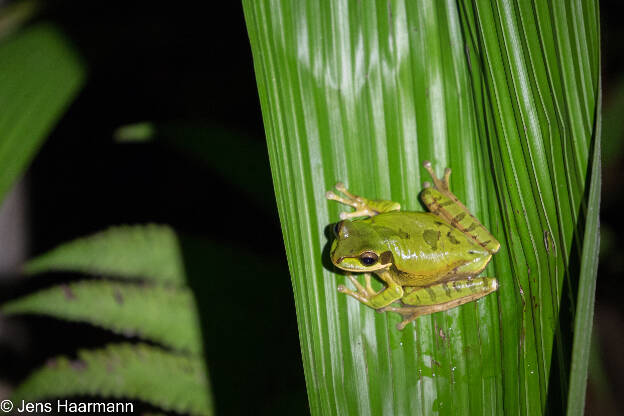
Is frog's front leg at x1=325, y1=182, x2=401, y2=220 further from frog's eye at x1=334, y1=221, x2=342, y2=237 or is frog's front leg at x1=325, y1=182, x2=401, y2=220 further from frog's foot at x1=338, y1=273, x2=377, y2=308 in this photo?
frog's foot at x1=338, y1=273, x2=377, y2=308

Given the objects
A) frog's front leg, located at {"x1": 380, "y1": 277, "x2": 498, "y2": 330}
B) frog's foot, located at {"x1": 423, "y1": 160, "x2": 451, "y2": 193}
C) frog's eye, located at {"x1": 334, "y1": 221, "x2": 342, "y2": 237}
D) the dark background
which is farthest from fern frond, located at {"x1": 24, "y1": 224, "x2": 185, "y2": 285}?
frog's foot, located at {"x1": 423, "y1": 160, "x2": 451, "y2": 193}

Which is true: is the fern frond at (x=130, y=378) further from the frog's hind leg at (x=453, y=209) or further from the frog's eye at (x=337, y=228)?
the frog's hind leg at (x=453, y=209)

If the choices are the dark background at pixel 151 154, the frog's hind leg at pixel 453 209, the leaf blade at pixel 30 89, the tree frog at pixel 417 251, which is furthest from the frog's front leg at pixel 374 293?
the leaf blade at pixel 30 89

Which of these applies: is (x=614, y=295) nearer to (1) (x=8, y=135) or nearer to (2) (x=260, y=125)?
(2) (x=260, y=125)

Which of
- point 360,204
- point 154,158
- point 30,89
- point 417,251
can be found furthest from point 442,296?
point 154,158

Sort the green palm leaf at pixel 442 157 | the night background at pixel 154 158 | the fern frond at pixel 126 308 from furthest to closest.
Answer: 1. the night background at pixel 154 158
2. the fern frond at pixel 126 308
3. the green palm leaf at pixel 442 157

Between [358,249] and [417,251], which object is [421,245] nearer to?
[417,251]

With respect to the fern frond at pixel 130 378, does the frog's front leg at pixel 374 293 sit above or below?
above

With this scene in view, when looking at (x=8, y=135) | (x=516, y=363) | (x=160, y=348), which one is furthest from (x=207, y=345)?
(x=516, y=363)
